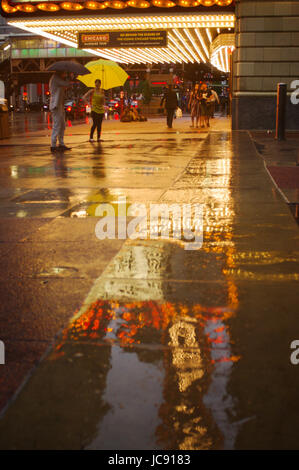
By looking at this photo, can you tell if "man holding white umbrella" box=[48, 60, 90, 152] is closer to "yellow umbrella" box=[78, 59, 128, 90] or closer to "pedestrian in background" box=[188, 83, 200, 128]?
"yellow umbrella" box=[78, 59, 128, 90]

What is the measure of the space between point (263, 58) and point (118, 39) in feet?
45.1

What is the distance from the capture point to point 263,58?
20969mm

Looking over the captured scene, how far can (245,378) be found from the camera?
2.64 m

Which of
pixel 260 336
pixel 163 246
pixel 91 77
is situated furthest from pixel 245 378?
pixel 91 77

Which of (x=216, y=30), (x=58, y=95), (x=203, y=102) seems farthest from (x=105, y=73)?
(x=58, y=95)

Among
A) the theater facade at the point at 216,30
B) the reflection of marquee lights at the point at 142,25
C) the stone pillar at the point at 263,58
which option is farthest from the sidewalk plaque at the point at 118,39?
the stone pillar at the point at 263,58

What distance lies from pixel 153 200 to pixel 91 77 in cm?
2118

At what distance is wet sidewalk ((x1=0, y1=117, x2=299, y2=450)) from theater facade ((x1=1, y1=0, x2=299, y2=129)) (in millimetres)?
15474

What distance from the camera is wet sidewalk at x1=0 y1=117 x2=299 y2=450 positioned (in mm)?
2266

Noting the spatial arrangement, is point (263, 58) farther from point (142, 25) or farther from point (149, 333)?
point (149, 333)

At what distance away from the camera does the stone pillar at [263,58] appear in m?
20.5

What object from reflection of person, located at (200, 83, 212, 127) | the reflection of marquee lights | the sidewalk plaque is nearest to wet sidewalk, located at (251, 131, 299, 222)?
reflection of person, located at (200, 83, 212, 127)

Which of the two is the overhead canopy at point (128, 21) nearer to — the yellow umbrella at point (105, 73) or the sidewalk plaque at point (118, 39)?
the sidewalk plaque at point (118, 39)
